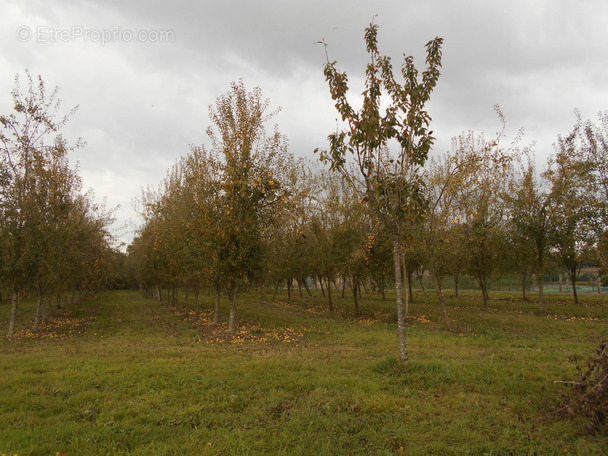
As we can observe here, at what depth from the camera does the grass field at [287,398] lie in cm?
504

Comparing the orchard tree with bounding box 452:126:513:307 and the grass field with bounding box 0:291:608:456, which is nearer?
the grass field with bounding box 0:291:608:456

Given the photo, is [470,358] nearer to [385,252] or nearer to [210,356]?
[210,356]

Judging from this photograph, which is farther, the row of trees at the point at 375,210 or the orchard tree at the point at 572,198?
the orchard tree at the point at 572,198

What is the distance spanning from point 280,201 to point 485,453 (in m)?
11.8

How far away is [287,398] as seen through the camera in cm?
679

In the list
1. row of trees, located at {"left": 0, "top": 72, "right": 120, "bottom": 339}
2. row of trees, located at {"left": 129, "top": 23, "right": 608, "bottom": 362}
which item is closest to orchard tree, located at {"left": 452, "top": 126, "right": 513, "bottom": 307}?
row of trees, located at {"left": 129, "top": 23, "right": 608, "bottom": 362}

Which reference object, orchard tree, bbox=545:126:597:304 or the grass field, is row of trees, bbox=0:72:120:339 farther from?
orchard tree, bbox=545:126:597:304

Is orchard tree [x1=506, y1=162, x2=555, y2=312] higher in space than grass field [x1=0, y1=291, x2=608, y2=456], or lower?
higher

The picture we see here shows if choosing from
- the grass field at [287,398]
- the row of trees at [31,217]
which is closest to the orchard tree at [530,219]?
the grass field at [287,398]

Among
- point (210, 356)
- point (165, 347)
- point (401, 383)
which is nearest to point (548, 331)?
point (401, 383)

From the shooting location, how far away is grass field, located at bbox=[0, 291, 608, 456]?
5.04 m

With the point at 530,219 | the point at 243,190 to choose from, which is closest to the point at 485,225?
the point at 530,219

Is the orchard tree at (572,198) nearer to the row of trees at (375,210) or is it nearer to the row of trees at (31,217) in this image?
the row of trees at (375,210)

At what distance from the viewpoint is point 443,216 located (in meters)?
15.2
